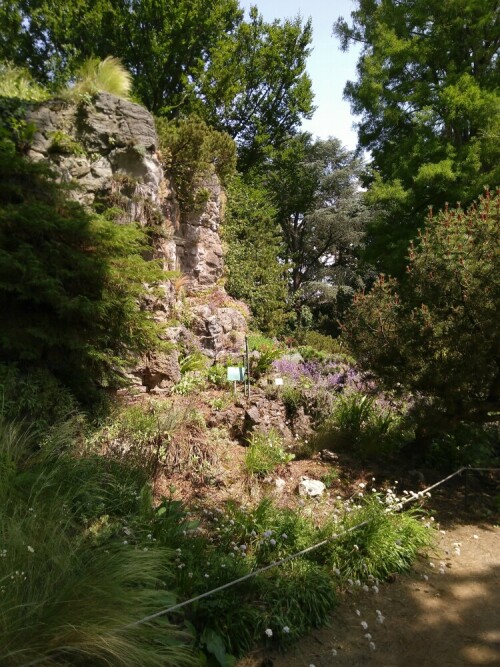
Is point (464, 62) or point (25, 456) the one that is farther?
point (464, 62)

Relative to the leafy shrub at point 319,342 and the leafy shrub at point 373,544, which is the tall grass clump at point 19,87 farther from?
the leafy shrub at point 319,342

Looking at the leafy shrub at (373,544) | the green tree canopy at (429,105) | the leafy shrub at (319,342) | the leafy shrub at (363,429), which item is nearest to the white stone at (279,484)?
the leafy shrub at (373,544)

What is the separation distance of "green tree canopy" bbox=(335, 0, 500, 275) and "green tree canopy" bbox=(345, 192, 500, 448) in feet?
21.6

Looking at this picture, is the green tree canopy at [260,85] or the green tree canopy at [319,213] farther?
the green tree canopy at [319,213]

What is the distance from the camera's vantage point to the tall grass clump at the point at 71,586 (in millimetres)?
1977

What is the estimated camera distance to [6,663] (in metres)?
1.85

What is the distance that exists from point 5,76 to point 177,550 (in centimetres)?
773

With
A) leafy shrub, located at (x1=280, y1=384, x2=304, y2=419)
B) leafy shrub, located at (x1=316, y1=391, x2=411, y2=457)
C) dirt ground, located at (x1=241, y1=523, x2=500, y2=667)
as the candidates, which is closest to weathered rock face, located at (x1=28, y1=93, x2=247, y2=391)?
leafy shrub, located at (x1=280, y1=384, x2=304, y2=419)

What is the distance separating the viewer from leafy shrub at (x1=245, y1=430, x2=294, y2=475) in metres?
5.06

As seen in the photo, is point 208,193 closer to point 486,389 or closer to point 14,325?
point 14,325

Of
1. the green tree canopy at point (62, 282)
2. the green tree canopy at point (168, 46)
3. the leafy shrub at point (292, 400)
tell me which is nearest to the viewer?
the green tree canopy at point (62, 282)

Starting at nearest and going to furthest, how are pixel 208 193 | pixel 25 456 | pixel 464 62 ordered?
pixel 25 456
pixel 208 193
pixel 464 62

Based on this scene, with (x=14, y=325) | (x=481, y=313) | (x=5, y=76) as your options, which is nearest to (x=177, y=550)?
(x=14, y=325)

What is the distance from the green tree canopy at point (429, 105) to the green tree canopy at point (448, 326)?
659 centimetres
